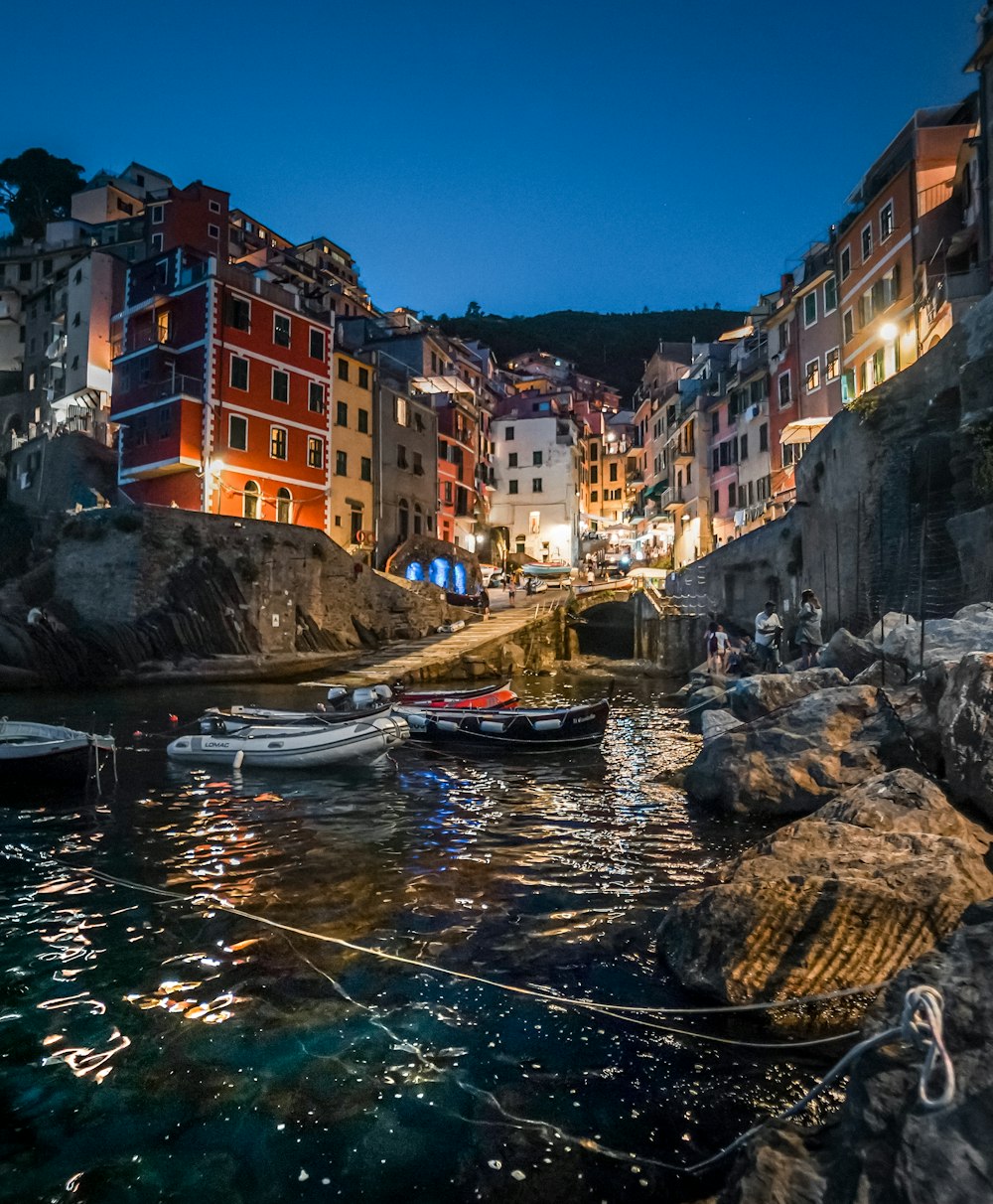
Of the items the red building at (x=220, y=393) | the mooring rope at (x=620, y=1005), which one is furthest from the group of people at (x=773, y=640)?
the red building at (x=220, y=393)

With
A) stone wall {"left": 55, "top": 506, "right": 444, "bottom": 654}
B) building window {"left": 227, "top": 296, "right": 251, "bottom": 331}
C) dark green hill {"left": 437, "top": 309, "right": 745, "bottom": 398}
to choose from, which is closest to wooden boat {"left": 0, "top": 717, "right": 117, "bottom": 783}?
stone wall {"left": 55, "top": 506, "right": 444, "bottom": 654}

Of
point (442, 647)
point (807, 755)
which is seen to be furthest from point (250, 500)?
point (807, 755)

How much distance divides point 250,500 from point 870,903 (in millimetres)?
38897

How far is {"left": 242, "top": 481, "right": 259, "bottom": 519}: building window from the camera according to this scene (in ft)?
131

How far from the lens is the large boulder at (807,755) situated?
10.9 meters

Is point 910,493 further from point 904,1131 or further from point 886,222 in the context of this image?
point 886,222

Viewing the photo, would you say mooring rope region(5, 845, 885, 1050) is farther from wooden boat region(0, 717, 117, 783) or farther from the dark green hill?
the dark green hill

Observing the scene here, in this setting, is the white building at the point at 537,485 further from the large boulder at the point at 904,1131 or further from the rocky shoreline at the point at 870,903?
the large boulder at the point at 904,1131

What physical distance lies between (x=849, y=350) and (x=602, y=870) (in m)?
34.9

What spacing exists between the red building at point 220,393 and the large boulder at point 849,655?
103 feet

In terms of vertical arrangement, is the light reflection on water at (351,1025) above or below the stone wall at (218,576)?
below

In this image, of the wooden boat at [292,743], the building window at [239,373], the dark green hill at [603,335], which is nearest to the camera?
the wooden boat at [292,743]

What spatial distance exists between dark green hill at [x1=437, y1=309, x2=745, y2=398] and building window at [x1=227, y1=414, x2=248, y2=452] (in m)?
81.3

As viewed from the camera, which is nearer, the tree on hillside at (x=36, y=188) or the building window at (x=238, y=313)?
the building window at (x=238, y=313)
